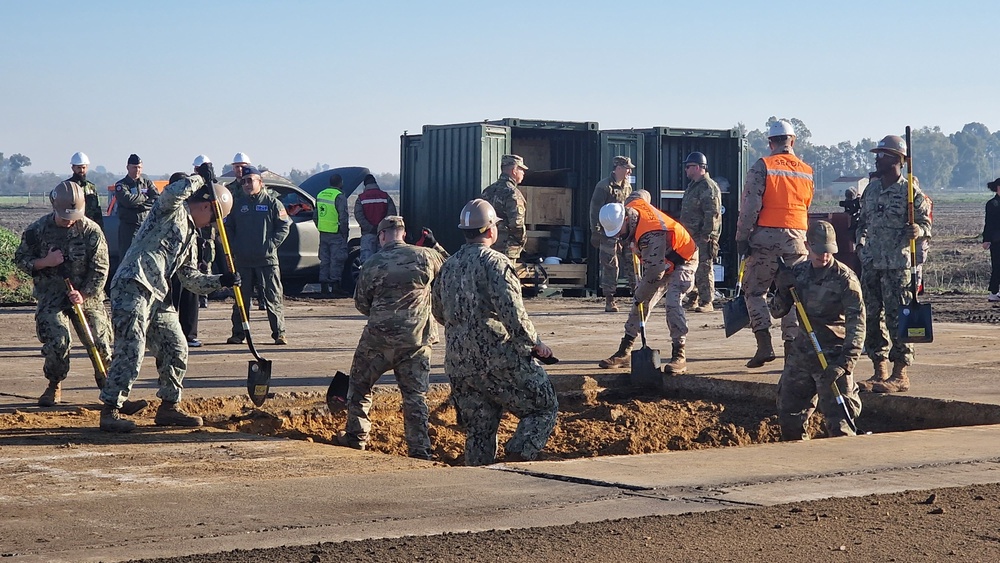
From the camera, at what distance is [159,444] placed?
8.41 meters

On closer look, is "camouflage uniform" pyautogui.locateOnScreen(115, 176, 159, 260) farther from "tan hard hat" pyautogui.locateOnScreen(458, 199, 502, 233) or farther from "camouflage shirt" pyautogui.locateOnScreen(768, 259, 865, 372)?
"camouflage shirt" pyautogui.locateOnScreen(768, 259, 865, 372)

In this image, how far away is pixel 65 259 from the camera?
980 cm

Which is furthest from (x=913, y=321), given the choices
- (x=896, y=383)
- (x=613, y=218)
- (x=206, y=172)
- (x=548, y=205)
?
(x=548, y=205)

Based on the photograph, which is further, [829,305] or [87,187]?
[87,187]

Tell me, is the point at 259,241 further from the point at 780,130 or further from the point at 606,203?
the point at 606,203

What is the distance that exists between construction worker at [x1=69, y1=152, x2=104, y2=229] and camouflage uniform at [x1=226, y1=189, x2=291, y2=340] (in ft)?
4.52

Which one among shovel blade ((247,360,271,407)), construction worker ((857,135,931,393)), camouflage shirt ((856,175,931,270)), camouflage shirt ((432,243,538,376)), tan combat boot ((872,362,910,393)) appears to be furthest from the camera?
camouflage shirt ((856,175,931,270))

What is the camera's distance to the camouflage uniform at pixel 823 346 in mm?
9039

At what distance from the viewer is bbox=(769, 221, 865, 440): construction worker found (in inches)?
356

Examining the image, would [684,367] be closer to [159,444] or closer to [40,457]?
[159,444]

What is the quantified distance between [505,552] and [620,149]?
1634 cm

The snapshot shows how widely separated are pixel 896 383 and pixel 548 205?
436 inches

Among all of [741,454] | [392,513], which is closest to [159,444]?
[392,513]

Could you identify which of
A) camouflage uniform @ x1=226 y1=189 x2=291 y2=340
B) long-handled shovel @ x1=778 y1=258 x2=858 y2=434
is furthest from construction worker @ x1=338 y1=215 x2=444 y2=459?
camouflage uniform @ x1=226 y1=189 x2=291 y2=340
